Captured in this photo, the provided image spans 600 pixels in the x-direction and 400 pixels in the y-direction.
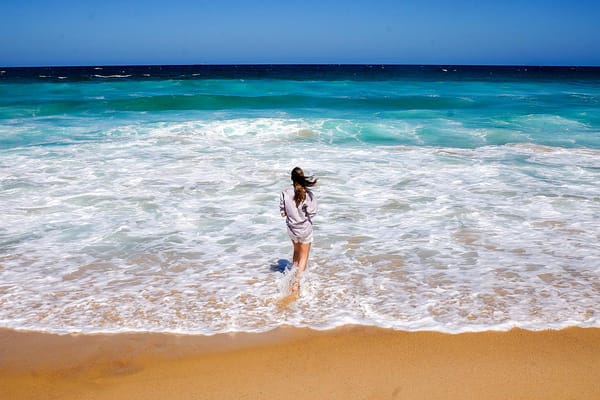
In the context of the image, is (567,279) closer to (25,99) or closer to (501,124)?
(501,124)

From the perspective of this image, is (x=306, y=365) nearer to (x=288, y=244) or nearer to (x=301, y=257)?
(x=301, y=257)

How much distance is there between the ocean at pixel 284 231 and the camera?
16.9 ft

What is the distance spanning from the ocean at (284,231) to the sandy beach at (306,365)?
234mm

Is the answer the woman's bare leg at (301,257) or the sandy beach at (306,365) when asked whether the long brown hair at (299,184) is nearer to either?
the woman's bare leg at (301,257)

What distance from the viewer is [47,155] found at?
13383mm

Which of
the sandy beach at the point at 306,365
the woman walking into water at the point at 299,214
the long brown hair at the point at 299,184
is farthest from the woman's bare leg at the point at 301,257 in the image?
the sandy beach at the point at 306,365

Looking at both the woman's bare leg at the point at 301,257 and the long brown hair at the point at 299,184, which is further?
the woman's bare leg at the point at 301,257

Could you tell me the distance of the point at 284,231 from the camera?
7.71 meters

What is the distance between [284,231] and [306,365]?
144 inches

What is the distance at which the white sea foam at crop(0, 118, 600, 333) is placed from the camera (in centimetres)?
511

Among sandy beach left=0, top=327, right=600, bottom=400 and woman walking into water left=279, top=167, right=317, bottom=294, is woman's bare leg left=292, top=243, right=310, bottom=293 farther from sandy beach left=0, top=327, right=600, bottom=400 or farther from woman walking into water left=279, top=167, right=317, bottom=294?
sandy beach left=0, top=327, right=600, bottom=400

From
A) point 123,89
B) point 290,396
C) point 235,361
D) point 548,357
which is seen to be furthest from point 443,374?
point 123,89

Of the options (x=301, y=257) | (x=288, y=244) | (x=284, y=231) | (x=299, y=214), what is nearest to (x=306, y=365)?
(x=301, y=257)

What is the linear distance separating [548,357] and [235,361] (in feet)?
8.08
